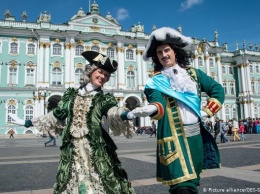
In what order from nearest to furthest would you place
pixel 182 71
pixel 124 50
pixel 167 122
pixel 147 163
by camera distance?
pixel 167 122 → pixel 182 71 → pixel 147 163 → pixel 124 50

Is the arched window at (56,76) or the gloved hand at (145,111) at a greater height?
the arched window at (56,76)

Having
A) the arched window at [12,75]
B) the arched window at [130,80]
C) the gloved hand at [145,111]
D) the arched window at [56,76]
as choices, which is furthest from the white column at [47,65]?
the gloved hand at [145,111]

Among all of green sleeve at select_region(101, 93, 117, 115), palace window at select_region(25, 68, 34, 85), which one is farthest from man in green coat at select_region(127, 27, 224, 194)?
palace window at select_region(25, 68, 34, 85)

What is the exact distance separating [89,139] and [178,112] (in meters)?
0.95

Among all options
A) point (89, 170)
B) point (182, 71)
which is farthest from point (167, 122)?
point (89, 170)

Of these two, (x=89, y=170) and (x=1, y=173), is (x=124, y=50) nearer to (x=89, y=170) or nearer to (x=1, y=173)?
(x=1, y=173)

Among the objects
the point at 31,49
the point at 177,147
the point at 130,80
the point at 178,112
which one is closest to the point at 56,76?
the point at 31,49

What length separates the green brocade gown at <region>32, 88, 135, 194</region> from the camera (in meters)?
2.51

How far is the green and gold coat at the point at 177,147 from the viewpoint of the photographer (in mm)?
2121

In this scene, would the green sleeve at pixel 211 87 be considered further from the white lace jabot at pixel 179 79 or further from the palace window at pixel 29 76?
the palace window at pixel 29 76

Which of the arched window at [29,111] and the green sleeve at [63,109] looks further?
the arched window at [29,111]

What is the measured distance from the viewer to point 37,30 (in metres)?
27.0

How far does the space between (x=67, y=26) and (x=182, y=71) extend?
93.3 feet

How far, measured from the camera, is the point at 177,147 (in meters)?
2.18
